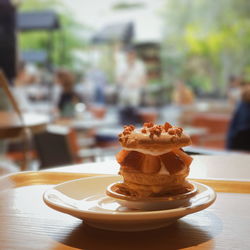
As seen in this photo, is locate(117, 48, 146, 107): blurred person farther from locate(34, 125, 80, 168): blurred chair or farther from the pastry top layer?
the pastry top layer

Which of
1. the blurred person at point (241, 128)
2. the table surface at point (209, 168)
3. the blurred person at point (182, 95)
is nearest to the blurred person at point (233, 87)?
the blurred person at point (182, 95)

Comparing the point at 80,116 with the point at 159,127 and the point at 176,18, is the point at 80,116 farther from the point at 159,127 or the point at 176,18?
the point at 159,127

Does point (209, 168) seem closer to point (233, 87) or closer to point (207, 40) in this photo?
point (233, 87)

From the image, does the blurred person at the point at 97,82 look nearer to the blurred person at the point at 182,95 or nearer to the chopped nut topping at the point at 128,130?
the blurred person at the point at 182,95

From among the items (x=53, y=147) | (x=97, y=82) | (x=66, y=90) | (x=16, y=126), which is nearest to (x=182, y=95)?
(x=97, y=82)

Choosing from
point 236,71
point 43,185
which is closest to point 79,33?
point 236,71
